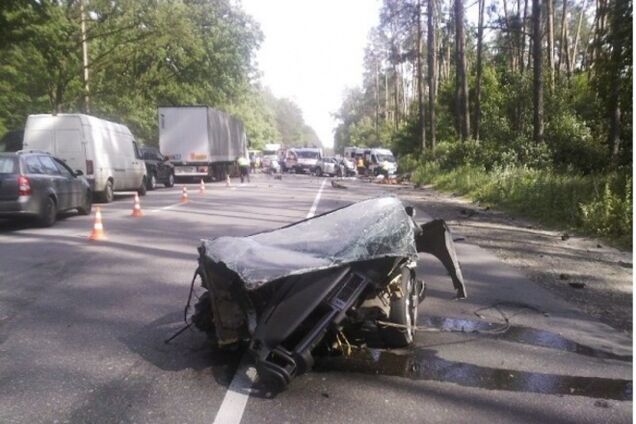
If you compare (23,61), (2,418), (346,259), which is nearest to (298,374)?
(346,259)

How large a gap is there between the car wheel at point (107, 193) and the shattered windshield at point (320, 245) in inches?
519

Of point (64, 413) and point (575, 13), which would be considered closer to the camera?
point (64, 413)

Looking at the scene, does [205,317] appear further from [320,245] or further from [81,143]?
[81,143]

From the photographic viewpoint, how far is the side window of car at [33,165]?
1155cm

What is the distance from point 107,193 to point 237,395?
1465cm

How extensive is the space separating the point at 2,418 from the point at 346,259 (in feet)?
7.52

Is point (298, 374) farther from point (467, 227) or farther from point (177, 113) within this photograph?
point (177, 113)

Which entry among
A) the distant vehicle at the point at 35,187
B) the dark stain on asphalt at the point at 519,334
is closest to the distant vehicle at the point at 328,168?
the distant vehicle at the point at 35,187

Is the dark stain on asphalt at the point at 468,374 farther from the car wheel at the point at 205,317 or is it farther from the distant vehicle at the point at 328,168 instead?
the distant vehicle at the point at 328,168

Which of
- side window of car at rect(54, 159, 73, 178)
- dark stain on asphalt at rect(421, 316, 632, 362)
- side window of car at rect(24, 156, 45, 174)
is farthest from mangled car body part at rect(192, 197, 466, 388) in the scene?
side window of car at rect(54, 159, 73, 178)

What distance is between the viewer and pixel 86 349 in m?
4.72

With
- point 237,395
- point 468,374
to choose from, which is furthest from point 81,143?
point 468,374

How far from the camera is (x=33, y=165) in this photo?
11797 mm

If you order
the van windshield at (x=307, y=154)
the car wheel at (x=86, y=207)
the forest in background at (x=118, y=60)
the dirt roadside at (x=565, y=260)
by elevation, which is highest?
the forest in background at (x=118, y=60)
